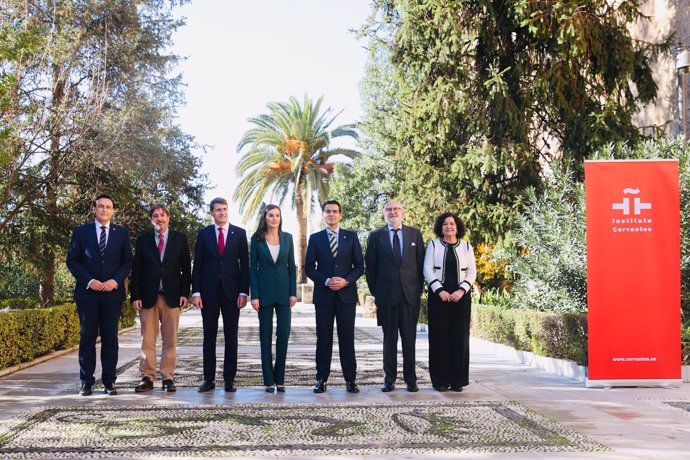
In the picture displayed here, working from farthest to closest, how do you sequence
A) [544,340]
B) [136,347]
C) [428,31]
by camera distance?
[428,31]
[136,347]
[544,340]

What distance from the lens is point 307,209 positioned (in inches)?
1575

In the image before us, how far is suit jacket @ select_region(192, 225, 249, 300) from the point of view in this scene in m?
8.96

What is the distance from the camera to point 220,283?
354 inches

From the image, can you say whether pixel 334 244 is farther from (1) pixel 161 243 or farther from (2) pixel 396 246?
(1) pixel 161 243

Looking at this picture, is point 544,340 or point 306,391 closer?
point 306,391

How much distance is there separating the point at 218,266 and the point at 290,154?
31323 millimetres

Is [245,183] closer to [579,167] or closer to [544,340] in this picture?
[579,167]

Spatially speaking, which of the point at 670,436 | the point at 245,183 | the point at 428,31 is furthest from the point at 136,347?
the point at 245,183

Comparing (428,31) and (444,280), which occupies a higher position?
(428,31)

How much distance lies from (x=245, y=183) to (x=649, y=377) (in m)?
31.9

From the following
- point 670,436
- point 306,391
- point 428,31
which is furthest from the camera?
point 428,31

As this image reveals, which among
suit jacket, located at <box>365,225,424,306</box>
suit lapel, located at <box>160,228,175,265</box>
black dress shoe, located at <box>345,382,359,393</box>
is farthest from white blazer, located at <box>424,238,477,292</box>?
suit lapel, located at <box>160,228,175,265</box>

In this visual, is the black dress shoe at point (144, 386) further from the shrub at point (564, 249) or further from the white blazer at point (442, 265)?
the shrub at point (564, 249)

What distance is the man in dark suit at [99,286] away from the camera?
8727 millimetres
